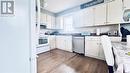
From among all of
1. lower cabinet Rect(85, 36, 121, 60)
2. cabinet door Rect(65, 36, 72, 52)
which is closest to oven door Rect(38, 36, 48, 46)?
cabinet door Rect(65, 36, 72, 52)

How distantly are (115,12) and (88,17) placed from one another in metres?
1.18

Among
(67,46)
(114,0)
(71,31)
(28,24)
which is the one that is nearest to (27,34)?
(28,24)

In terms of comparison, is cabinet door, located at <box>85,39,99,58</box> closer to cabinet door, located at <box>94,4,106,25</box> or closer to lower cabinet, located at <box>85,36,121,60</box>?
lower cabinet, located at <box>85,36,121,60</box>

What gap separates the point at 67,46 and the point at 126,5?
3214 mm

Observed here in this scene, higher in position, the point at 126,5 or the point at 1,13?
the point at 126,5

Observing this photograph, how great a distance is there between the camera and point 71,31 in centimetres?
557

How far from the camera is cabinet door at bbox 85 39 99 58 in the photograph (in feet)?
11.5

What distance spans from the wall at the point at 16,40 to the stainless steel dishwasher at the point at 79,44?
353cm

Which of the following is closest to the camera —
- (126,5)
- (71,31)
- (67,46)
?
(126,5)

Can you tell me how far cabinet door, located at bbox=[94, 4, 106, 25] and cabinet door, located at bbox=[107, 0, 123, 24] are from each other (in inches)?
7.8

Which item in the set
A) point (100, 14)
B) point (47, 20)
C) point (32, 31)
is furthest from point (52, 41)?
point (32, 31)

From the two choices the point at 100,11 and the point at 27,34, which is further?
the point at 100,11

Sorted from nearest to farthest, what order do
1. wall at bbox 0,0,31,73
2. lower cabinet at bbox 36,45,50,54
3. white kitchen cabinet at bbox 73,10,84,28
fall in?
wall at bbox 0,0,31,73 → lower cabinet at bbox 36,45,50,54 → white kitchen cabinet at bbox 73,10,84,28

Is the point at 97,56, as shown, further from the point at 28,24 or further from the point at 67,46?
the point at 28,24
